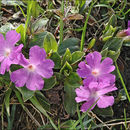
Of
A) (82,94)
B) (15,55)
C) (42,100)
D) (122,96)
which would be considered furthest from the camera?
(122,96)

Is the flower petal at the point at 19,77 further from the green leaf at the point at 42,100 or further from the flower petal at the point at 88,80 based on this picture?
the flower petal at the point at 88,80

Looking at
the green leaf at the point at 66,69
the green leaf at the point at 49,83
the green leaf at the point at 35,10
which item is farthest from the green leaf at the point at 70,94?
the green leaf at the point at 35,10

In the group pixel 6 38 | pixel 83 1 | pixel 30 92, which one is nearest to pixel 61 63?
pixel 30 92

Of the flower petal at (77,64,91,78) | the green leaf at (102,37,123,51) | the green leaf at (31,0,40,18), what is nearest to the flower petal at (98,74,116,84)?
the flower petal at (77,64,91,78)

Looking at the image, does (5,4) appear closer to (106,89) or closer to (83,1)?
(83,1)

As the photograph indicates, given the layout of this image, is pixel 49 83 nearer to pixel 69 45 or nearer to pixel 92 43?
pixel 69 45

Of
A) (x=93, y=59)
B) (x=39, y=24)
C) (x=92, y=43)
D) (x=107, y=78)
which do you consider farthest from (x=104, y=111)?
(x=39, y=24)
